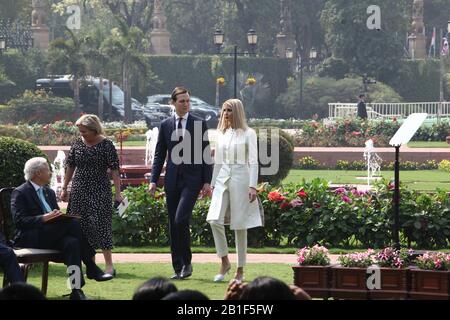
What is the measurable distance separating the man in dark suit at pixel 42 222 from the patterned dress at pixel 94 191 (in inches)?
28.5

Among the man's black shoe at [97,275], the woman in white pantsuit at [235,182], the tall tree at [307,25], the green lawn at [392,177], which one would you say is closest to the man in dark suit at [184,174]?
the woman in white pantsuit at [235,182]

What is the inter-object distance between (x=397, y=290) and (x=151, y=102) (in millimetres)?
45392

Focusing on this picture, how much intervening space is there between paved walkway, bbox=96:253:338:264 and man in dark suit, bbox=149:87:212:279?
3.86ft

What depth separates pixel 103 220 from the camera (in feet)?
33.3

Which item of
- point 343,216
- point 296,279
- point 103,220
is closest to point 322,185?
point 343,216

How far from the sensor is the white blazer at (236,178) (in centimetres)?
1016

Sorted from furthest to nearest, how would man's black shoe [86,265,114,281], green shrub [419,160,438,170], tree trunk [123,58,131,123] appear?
tree trunk [123,58,131,123], green shrub [419,160,438,170], man's black shoe [86,265,114,281]

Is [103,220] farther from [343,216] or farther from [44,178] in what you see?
[343,216]

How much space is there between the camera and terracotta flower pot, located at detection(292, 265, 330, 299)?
28.6ft

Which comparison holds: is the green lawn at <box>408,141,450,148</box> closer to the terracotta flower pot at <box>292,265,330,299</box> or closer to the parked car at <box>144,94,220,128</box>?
the parked car at <box>144,94,220,128</box>

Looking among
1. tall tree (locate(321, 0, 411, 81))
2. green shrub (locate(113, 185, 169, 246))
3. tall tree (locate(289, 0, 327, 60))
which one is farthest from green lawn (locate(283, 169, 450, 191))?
tall tree (locate(289, 0, 327, 60))

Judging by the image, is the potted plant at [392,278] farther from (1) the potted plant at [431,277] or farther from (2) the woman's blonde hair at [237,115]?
(2) the woman's blonde hair at [237,115]

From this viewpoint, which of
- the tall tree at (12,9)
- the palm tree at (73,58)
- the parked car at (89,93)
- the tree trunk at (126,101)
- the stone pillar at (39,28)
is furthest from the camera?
the stone pillar at (39,28)
